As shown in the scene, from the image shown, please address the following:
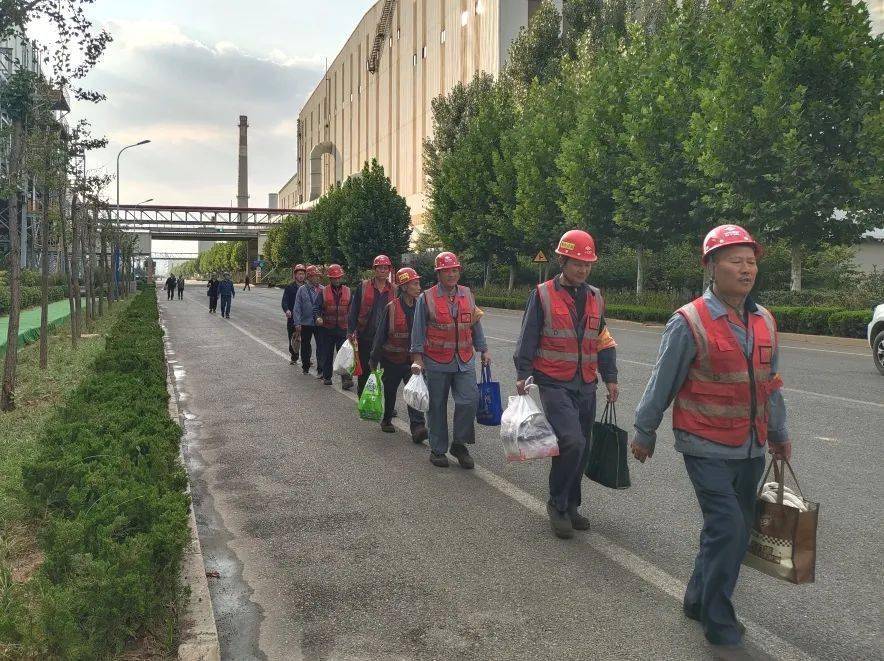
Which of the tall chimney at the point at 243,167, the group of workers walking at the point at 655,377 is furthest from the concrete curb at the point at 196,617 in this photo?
the tall chimney at the point at 243,167

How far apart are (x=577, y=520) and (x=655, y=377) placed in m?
1.82

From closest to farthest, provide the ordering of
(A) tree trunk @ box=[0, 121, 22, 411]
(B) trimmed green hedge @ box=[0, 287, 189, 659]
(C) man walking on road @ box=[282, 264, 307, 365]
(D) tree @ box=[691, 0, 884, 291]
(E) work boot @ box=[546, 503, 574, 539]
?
(B) trimmed green hedge @ box=[0, 287, 189, 659]
(E) work boot @ box=[546, 503, 574, 539]
(A) tree trunk @ box=[0, 121, 22, 411]
(C) man walking on road @ box=[282, 264, 307, 365]
(D) tree @ box=[691, 0, 884, 291]

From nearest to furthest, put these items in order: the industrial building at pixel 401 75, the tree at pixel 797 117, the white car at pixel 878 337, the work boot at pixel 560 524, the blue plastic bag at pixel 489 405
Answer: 1. the work boot at pixel 560 524
2. the blue plastic bag at pixel 489 405
3. the white car at pixel 878 337
4. the tree at pixel 797 117
5. the industrial building at pixel 401 75

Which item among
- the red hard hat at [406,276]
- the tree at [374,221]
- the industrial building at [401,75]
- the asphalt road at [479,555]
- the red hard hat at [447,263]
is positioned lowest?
the asphalt road at [479,555]

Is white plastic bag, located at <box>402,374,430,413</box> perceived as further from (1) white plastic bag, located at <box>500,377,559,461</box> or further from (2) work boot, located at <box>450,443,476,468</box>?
(1) white plastic bag, located at <box>500,377,559,461</box>

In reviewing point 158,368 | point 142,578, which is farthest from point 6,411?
point 142,578

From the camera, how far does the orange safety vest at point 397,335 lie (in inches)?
322

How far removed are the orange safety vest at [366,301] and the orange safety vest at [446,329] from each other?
105 inches

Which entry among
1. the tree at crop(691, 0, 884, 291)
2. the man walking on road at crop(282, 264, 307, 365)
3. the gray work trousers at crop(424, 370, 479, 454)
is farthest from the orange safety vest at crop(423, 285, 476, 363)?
the tree at crop(691, 0, 884, 291)

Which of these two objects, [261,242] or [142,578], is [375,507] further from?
[261,242]

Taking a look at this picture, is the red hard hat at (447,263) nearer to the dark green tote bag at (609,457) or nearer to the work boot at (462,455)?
the work boot at (462,455)

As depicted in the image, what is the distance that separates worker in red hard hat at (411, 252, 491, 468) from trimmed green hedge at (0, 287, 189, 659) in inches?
81.6

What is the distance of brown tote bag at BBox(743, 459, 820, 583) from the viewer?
3326 millimetres

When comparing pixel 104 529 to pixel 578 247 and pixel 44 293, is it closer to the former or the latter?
pixel 578 247
